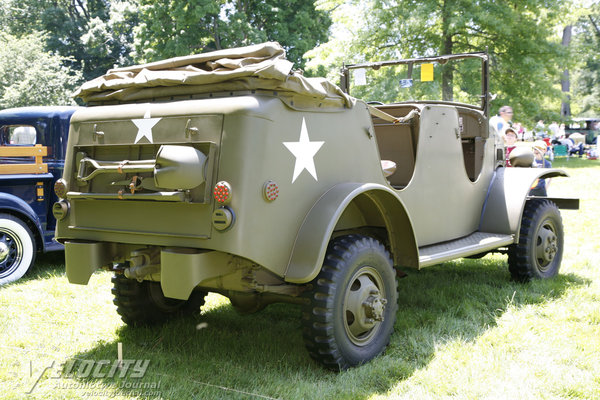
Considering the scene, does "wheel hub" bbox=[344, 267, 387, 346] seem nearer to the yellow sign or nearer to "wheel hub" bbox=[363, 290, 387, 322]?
"wheel hub" bbox=[363, 290, 387, 322]

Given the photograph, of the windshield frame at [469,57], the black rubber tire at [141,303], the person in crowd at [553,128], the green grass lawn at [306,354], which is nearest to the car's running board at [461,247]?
the green grass lawn at [306,354]

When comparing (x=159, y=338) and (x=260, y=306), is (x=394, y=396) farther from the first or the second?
(x=159, y=338)

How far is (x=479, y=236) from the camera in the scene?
16.7ft

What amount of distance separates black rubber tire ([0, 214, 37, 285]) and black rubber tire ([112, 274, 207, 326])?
7.57 feet

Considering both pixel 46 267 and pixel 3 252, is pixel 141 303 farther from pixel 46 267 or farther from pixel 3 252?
pixel 46 267

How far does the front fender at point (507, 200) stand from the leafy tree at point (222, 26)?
18.6 meters

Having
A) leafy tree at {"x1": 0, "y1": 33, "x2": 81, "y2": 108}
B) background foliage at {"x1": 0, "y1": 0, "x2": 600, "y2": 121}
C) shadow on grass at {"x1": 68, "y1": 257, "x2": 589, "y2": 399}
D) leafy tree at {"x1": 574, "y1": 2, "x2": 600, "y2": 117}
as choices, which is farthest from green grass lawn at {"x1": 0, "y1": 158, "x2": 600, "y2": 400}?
leafy tree at {"x1": 574, "y1": 2, "x2": 600, "y2": 117}

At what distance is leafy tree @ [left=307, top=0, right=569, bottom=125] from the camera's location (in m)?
15.6

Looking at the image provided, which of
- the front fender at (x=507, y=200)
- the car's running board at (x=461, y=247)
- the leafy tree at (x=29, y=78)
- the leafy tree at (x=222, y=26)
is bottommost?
the car's running board at (x=461, y=247)

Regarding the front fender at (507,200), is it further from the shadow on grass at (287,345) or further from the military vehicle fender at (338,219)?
the military vehicle fender at (338,219)

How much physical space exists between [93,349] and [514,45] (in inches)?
595

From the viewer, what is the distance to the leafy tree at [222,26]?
22.9 m

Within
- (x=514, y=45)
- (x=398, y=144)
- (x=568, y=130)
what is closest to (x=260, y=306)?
(x=398, y=144)

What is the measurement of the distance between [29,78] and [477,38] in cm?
1444
